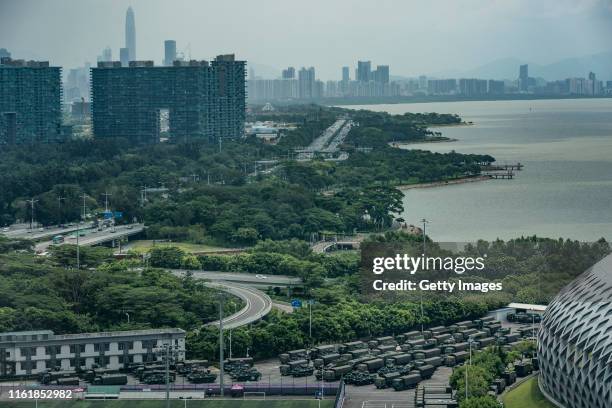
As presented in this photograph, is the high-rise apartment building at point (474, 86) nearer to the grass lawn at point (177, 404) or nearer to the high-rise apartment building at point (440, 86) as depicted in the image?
the high-rise apartment building at point (440, 86)

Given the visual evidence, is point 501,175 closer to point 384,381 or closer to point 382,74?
point 384,381

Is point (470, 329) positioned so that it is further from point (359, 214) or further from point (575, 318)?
point (359, 214)

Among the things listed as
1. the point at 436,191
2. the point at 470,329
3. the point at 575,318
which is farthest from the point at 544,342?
the point at 436,191

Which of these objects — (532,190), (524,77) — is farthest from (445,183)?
(524,77)

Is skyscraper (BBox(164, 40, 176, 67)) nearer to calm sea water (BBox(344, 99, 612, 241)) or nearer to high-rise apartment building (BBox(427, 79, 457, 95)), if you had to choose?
calm sea water (BBox(344, 99, 612, 241))

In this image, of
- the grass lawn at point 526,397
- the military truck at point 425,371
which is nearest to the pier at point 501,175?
the military truck at point 425,371

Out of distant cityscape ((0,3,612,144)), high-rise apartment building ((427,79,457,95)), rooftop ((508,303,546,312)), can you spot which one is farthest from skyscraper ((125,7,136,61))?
high-rise apartment building ((427,79,457,95))

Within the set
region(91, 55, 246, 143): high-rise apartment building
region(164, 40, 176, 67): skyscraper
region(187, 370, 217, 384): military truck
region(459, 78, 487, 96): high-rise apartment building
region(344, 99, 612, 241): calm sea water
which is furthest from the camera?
region(459, 78, 487, 96): high-rise apartment building
